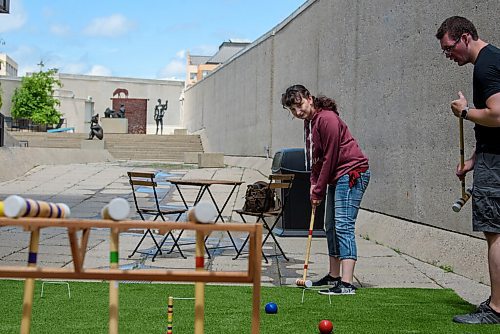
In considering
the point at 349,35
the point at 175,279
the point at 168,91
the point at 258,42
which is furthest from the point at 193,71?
the point at 175,279

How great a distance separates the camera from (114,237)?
2760mm

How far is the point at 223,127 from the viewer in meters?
28.0

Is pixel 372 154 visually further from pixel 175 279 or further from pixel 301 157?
pixel 175 279

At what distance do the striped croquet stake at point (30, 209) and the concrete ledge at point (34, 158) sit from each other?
14.4 meters

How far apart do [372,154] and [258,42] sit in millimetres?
11595

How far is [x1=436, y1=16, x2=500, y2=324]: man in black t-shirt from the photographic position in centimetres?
486

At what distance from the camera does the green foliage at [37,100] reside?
184 feet

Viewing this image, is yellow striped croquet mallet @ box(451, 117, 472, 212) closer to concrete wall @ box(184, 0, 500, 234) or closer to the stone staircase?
concrete wall @ box(184, 0, 500, 234)

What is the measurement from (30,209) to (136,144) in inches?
1100

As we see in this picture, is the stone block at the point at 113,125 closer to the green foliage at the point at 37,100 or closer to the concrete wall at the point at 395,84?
the green foliage at the point at 37,100

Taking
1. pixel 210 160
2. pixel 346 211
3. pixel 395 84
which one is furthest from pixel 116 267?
pixel 210 160

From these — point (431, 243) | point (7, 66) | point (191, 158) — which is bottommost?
point (431, 243)

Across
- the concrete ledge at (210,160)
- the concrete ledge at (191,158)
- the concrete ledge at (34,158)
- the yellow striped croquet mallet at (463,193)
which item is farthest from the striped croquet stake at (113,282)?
the concrete ledge at (191,158)

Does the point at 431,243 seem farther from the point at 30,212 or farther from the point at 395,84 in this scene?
the point at 30,212
